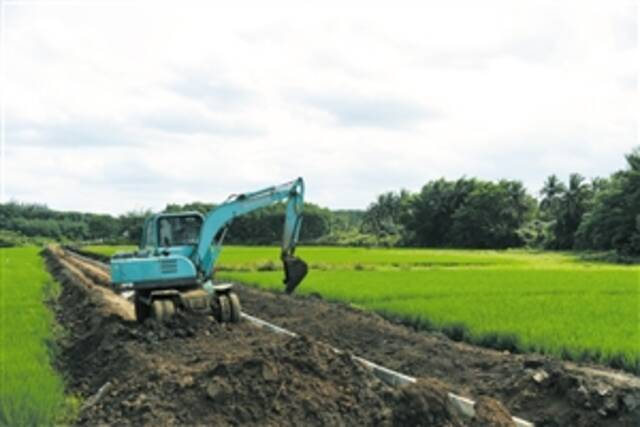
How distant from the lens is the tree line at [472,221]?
60.2 meters

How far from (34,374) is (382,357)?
5.33m

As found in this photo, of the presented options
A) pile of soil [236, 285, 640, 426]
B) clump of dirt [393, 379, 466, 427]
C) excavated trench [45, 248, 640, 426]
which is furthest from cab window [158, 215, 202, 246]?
clump of dirt [393, 379, 466, 427]

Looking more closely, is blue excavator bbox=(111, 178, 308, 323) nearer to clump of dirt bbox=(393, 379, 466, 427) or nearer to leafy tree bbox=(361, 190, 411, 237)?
clump of dirt bbox=(393, 379, 466, 427)

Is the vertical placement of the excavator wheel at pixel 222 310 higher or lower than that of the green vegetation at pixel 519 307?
higher

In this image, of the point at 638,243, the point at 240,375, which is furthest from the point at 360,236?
the point at 240,375

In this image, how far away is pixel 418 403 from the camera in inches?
274

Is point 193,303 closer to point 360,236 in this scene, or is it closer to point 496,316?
point 496,316

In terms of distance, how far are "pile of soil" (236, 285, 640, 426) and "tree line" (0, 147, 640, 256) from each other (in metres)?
46.9

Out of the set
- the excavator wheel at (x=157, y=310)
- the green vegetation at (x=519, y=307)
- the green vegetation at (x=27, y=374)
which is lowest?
the green vegetation at (x=519, y=307)

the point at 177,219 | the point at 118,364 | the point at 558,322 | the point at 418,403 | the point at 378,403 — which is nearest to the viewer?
the point at 418,403

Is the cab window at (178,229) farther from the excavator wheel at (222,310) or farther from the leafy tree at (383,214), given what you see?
the leafy tree at (383,214)

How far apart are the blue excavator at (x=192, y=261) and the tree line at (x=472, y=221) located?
46.8 meters

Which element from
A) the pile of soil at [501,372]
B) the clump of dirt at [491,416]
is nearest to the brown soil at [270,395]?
the clump of dirt at [491,416]

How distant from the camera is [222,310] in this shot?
14430mm
